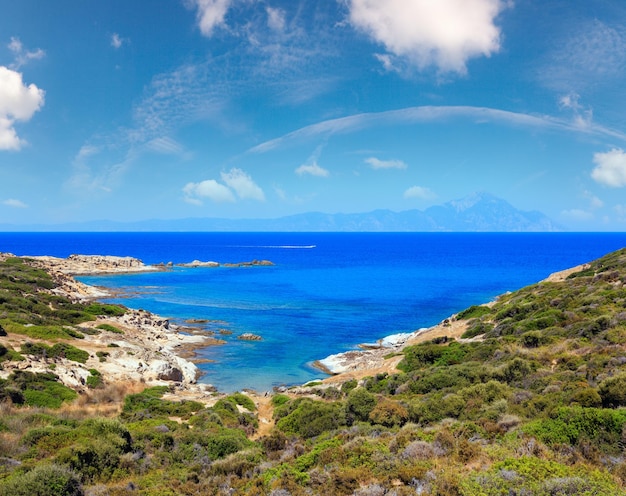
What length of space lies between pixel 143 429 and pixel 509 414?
13184mm

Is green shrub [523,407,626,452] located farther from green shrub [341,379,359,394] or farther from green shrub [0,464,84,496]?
green shrub [341,379,359,394]

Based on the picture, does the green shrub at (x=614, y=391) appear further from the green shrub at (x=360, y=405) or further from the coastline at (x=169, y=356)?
the coastline at (x=169, y=356)

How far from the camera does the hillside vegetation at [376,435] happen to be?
9547 millimetres

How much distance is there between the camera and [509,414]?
43.9ft

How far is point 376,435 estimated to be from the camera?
13.4 m

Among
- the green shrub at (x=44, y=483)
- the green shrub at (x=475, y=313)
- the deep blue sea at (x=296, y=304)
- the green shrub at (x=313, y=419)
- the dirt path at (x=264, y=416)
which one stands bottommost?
the deep blue sea at (x=296, y=304)

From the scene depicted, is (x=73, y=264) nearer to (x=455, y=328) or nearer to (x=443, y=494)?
(x=455, y=328)

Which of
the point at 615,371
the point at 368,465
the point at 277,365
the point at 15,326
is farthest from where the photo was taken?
the point at 277,365

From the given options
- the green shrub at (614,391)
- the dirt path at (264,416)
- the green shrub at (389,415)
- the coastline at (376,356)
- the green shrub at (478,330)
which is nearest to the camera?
the green shrub at (614,391)

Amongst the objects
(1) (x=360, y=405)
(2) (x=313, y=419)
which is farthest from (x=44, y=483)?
(1) (x=360, y=405)

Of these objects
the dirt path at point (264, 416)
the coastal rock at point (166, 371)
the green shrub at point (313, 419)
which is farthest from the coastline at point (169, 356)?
the green shrub at point (313, 419)

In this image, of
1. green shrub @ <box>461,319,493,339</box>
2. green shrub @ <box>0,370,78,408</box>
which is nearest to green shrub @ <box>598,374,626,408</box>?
green shrub @ <box>461,319,493,339</box>

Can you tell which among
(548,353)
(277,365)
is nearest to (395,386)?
(548,353)

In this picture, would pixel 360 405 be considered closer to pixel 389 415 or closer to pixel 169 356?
pixel 389 415
